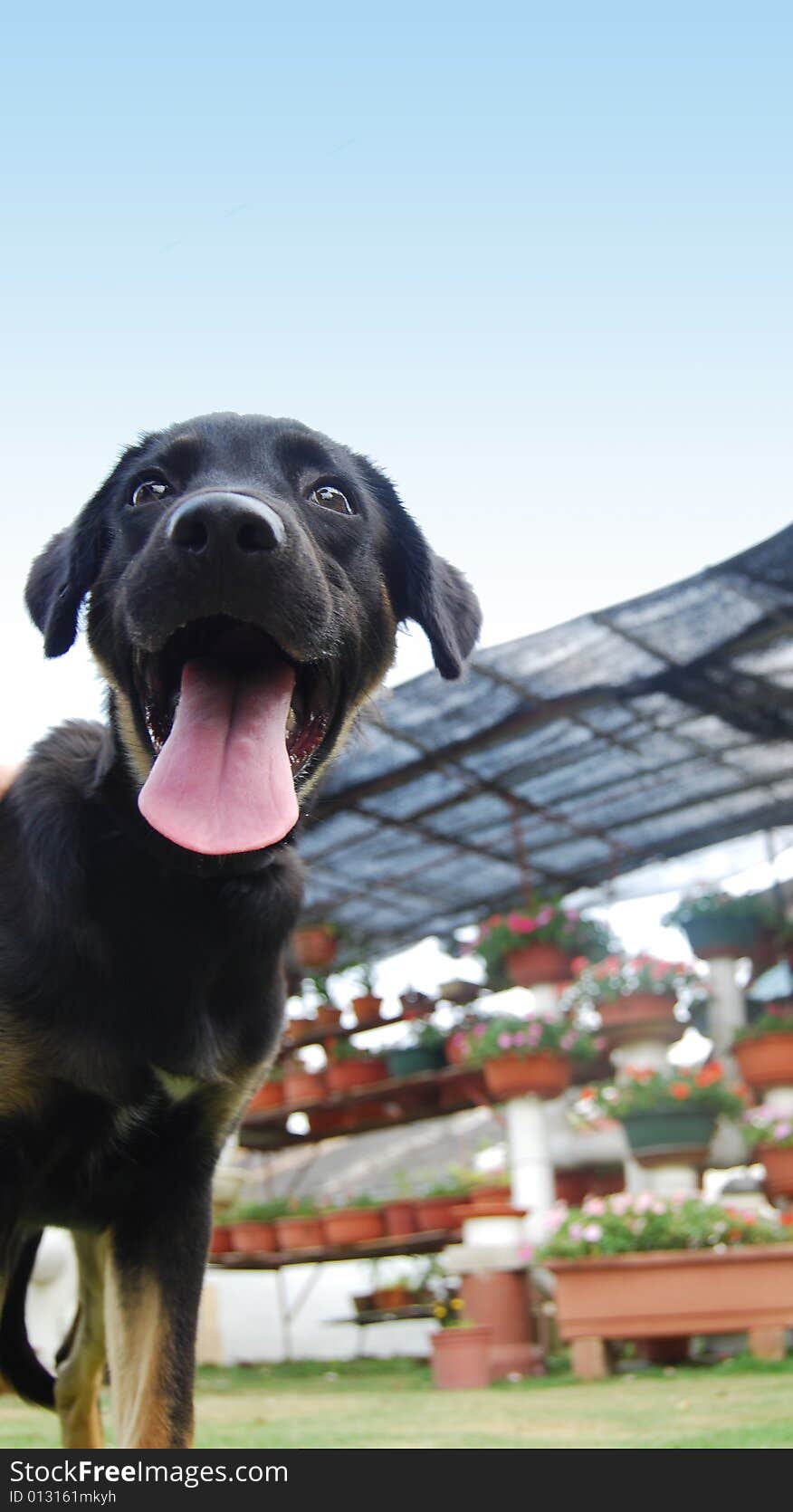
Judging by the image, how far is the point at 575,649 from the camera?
6750 millimetres

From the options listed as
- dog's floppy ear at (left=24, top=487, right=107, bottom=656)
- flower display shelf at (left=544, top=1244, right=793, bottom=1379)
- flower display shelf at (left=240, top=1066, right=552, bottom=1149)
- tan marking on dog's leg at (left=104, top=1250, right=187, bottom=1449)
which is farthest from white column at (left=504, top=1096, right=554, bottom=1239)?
dog's floppy ear at (left=24, top=487, right=107, bottom=656)

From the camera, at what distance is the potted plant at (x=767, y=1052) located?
24.2 ft

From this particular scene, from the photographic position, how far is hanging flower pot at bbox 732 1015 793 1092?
7395mm

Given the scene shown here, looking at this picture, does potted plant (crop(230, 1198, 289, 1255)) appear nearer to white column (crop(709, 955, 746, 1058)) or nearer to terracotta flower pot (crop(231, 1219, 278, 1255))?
terracotta flower pot (crop(231, 1219, 278, 1255))

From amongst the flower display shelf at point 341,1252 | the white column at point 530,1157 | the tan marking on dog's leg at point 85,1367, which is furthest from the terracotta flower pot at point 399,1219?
the tan marking on dog's leg at point 85,1367

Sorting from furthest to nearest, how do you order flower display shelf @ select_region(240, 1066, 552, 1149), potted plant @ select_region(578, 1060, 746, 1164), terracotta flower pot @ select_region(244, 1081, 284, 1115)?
1. terracotta flower pot @ select_region(244, 1081, 284, 1115)
2. flower display shelf @ select_region(240, 1066, 552, 1149)
3. potted plant @ select_region(578, 1060, 746, 1164)

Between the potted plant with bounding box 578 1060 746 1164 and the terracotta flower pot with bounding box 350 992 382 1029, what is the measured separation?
10.2ft

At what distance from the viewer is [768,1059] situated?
24.4ft

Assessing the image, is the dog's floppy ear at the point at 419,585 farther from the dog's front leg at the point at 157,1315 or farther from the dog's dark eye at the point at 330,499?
the dog's front leg at the point at 157,1315

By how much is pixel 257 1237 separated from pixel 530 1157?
9.82ft

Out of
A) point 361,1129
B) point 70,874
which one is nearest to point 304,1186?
point 361,1129

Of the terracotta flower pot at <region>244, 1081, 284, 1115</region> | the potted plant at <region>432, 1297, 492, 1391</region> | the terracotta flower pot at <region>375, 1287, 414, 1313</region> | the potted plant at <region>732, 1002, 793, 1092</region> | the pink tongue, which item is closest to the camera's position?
the pink tongue

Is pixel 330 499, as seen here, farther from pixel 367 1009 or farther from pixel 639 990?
pixel 367 1009

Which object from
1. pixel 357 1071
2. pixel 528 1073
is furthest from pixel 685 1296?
pixel 357 1071
